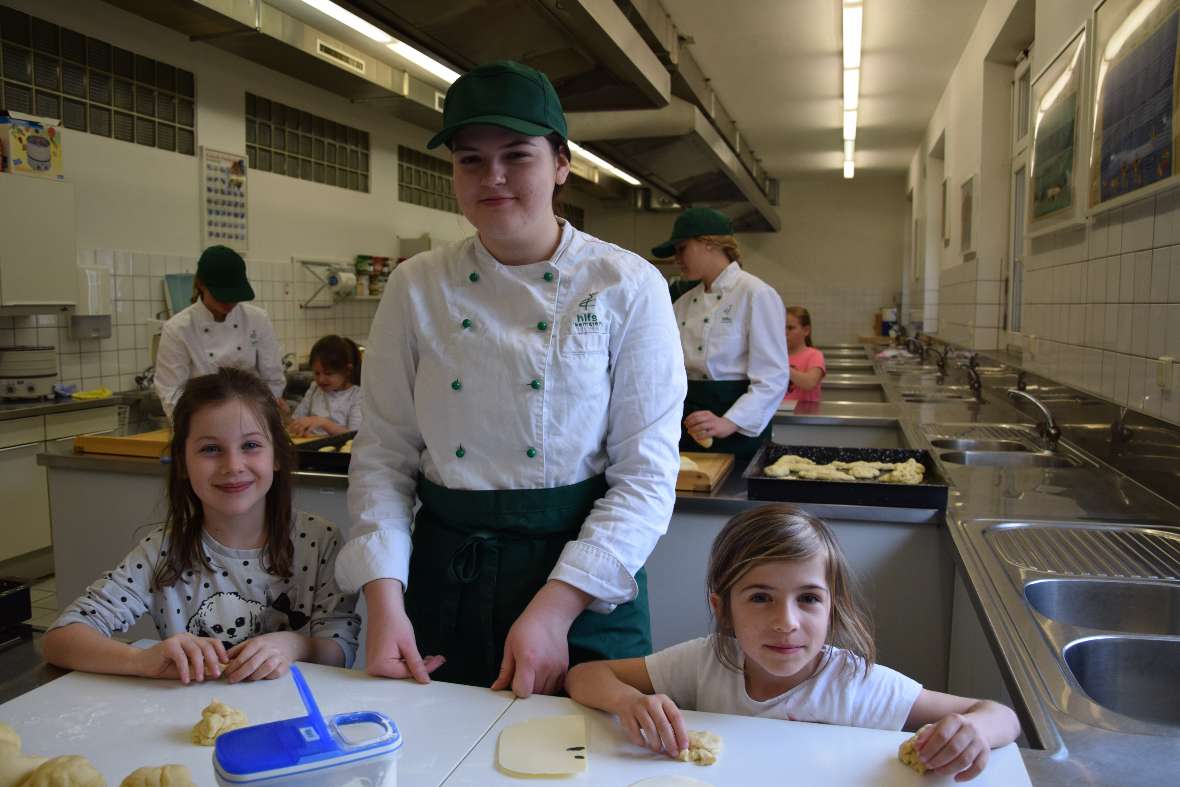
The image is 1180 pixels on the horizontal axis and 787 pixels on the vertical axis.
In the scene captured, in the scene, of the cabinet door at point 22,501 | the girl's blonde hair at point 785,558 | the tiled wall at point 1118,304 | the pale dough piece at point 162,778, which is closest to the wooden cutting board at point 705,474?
the girl's blonde hair at point 785,558

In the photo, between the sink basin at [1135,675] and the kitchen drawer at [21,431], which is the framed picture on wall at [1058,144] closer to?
the sink basin at [1135,675]

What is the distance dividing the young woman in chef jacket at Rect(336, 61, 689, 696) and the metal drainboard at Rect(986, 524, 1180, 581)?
860 mm

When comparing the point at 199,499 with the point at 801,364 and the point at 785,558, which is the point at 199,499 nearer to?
the point at 785,558

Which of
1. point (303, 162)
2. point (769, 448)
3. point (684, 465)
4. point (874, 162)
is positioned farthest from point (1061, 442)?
point (874, 162)

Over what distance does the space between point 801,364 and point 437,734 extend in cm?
405

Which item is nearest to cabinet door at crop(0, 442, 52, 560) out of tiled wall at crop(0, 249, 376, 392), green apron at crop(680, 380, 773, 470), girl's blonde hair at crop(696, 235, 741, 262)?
tiled wall at crop(0, 249, 376, 392)

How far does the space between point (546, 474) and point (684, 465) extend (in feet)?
3.61

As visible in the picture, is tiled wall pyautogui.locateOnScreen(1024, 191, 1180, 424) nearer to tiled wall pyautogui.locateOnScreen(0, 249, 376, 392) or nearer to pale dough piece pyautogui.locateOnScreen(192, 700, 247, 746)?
pale dough piece pyautogui.locateOnScreen(192, 700, 247, 746)

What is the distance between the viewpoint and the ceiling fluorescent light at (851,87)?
595cm

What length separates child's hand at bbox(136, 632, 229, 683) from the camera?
124cm

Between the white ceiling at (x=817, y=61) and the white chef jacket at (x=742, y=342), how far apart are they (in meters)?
2.56

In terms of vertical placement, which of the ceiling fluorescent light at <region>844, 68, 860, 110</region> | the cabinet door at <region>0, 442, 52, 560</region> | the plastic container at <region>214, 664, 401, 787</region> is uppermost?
the ceiling fluorescent light at <region>844, 68, 860, 110</region>

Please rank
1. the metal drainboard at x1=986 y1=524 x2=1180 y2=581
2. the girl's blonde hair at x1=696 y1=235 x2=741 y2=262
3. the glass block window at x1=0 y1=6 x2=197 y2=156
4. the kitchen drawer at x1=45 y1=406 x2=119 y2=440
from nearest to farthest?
the metal drainboard at x1=986 y1=524 x2=1180 y2=581, the girl's blonde hair at x1=696 y1=235 x2=741 y2=262, the glass block window at x1=0 y1=6 x2=197 y2=156, the kitchen drawer at x1=45 y1=406 x2=119 y2=440

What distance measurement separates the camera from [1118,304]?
2578 mm
